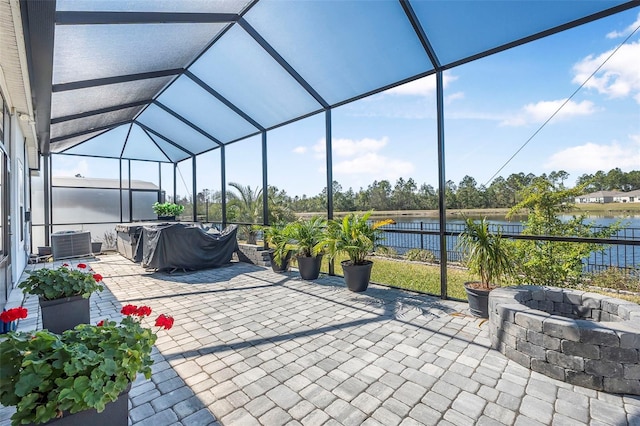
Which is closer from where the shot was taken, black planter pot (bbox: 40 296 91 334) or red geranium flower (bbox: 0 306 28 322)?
red geranium flower (bbox: 0 306 28 322)

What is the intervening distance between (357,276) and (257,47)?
12.0ft

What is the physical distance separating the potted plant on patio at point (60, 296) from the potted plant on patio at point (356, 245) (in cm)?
304

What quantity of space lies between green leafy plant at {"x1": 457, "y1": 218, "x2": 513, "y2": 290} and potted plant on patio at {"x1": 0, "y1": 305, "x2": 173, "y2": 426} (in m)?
3.40

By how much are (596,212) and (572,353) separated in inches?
138

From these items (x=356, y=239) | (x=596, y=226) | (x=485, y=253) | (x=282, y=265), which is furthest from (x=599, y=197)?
(x=282, y=265)

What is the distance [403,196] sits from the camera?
17469mm

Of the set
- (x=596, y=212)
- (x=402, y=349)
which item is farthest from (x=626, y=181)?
(x=402, y=349)

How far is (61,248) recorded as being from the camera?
8039mm

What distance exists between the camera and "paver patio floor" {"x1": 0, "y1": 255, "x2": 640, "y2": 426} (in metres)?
1.92

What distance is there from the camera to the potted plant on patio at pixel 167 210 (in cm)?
929

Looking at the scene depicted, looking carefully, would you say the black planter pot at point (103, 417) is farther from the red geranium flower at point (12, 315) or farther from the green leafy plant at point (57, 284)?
the green leafy plant at point (57, 284)

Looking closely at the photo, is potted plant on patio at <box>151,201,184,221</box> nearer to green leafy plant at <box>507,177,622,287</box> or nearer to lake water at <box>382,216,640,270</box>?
lake water at <box>382,216,640,270</box>

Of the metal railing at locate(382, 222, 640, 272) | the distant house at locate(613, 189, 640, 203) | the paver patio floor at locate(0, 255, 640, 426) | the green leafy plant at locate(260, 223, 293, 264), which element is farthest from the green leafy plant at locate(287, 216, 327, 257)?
the distant house at locate(613, 189, 640, 203)

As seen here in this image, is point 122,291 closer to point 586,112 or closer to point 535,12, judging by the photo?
point 535,12
